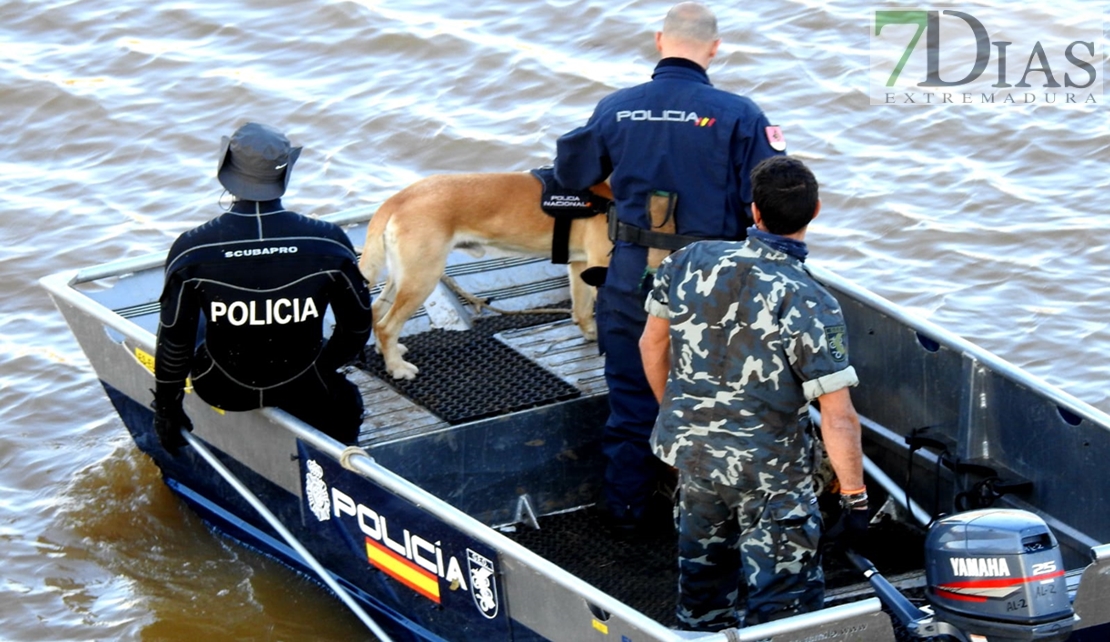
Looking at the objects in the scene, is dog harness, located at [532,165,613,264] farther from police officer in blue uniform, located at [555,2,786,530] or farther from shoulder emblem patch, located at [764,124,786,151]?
shoulder emblem patch, located at [764,124,786,151]

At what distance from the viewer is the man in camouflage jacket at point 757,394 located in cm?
375

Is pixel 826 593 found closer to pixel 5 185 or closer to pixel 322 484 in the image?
pixel 322 484

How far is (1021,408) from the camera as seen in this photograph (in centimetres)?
487

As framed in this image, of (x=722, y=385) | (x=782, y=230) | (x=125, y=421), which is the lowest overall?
(x=125, y=421)

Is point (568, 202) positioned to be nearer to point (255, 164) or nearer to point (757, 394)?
point (255, 164)

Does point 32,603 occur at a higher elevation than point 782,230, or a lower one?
lower

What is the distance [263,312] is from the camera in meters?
4.62

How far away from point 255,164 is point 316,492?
1200mm

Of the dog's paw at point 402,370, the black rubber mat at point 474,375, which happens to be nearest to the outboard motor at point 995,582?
the black rubber mat at point 474,375

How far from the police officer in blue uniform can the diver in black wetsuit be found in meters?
0.89

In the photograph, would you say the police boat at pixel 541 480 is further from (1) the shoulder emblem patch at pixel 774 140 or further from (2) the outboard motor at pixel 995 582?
(1) the shoulder emblem patch at pixel 774 140

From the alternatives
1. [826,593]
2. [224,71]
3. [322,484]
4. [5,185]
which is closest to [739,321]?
[826,593]

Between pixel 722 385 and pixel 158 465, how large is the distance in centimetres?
320

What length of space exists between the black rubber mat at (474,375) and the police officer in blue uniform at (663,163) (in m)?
0.55
